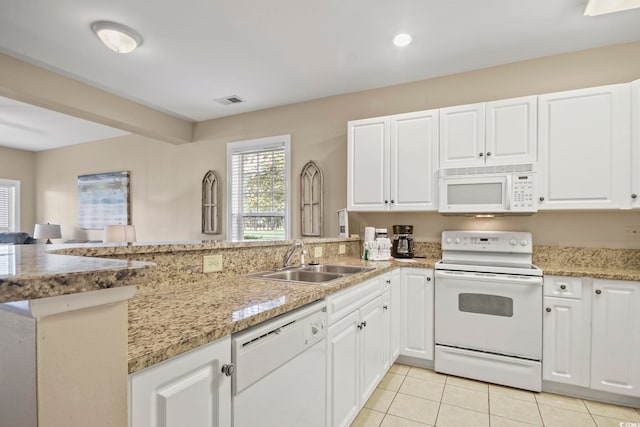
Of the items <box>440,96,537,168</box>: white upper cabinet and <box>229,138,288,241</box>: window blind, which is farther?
<box>229,138,288,241</box>: window blind

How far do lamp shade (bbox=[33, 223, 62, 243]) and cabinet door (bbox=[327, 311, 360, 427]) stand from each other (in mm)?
6190

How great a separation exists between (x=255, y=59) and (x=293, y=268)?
1908mm

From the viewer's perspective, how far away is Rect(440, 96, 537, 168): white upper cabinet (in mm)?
2553

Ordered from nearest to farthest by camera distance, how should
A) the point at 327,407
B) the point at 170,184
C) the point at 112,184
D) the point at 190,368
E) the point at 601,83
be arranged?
the point at 190,368 < the point at 327,407 < the point at 601,83 < the point at 170,184 < the point at 112,184

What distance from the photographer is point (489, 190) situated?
8.60 ft

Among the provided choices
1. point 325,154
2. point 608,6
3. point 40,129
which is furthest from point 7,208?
point 608,6

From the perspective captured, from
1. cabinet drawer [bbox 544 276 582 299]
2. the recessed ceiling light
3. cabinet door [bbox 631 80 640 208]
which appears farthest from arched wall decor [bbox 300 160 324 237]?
cabinet door [bbox 631 80 640 208]

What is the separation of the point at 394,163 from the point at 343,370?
1910 mm

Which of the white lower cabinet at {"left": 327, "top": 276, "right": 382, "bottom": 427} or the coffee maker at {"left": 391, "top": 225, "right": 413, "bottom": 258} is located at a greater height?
the coffee maker at {"left": 391, "top": 225, "right": 413, "bottom": 258}

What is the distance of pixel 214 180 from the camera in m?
4.54

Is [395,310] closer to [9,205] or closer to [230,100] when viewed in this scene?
[230,100]

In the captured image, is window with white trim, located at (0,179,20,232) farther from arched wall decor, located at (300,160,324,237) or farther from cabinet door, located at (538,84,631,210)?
cabinet door, located at (538,84,631,210)

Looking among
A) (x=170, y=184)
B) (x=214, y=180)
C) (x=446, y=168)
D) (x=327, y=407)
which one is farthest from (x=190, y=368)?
(x=170, y=184)

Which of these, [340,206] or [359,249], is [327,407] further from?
[340,206]
